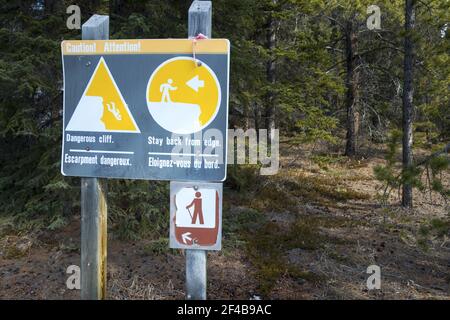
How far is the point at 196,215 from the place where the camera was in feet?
9.95

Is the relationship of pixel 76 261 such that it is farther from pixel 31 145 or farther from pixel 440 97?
pixel 440 97

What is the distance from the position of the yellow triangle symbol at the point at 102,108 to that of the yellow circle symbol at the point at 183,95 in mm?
225

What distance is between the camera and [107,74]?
10.4ft

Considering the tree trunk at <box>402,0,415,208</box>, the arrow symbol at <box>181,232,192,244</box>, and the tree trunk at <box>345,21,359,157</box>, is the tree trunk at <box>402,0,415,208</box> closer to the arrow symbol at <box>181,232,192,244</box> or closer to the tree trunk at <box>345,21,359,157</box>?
the tree trunk at <box>345,21,359,157</box>

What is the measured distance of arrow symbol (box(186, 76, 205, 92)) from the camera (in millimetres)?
2994

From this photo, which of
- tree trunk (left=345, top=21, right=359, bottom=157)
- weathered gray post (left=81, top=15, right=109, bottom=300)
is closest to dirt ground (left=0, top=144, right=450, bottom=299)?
weathered gray post (left=81, top=15, right=109, bottom=300)

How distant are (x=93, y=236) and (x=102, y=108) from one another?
1052 mm

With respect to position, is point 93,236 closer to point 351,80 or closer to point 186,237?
point 186,237

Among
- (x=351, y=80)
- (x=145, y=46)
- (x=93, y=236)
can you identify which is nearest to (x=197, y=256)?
(x=93, y=236)

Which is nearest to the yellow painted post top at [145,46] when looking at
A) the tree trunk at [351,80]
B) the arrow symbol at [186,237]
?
the arrow symbol at [186,237]

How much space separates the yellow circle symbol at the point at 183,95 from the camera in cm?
298

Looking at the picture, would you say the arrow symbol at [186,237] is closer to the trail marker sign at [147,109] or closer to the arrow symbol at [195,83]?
the trail marker sign at [147,109]

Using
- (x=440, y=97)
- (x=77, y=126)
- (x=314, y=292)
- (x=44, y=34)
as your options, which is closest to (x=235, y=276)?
(x=314, y=292)
